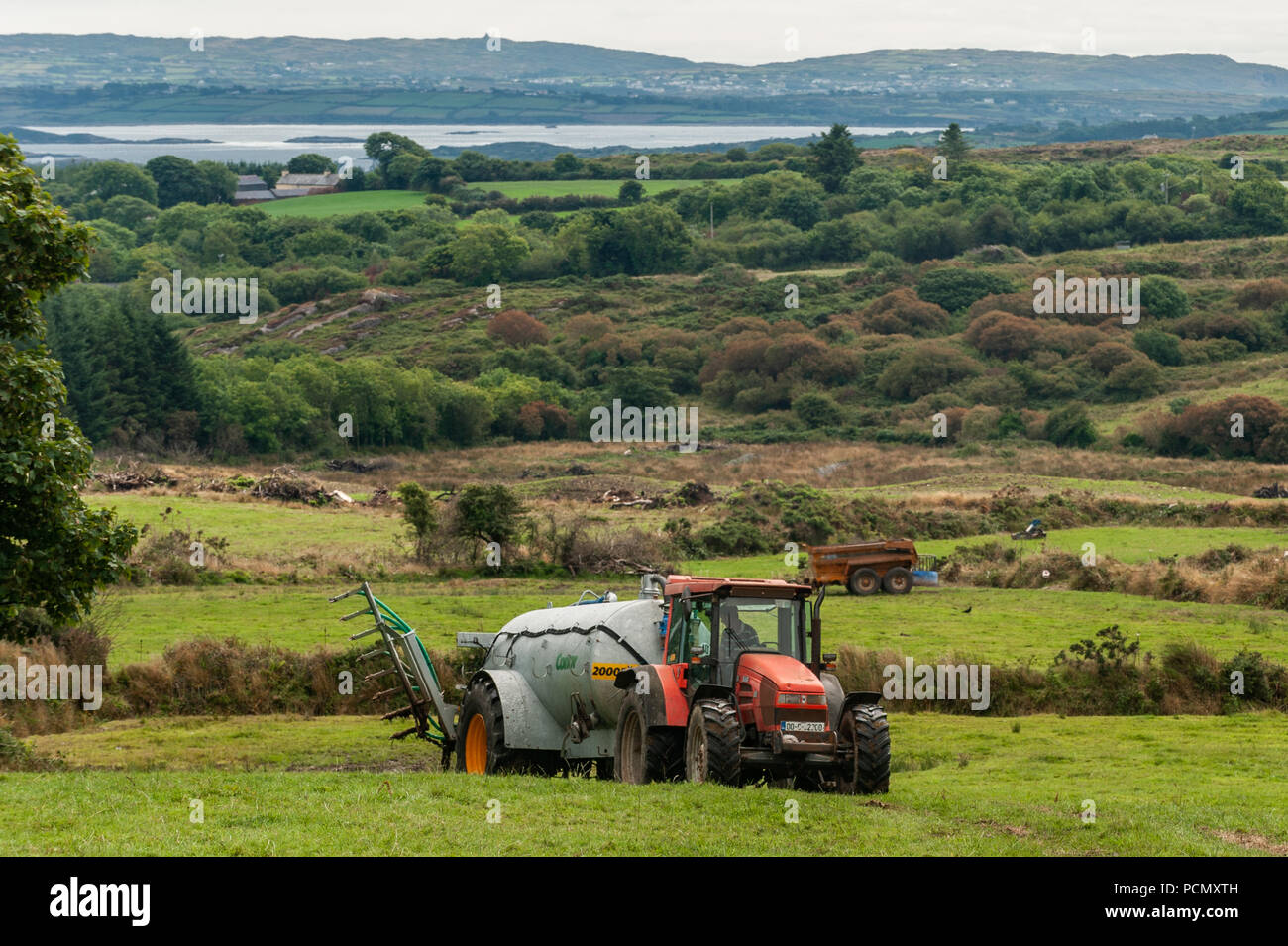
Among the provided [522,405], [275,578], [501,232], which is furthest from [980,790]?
[501,232]

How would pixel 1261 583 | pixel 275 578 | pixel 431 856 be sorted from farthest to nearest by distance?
pixel 275 578 < pixel 1261 583 < pixel 431 856

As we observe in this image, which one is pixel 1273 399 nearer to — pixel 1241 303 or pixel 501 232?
pixel 1241 303

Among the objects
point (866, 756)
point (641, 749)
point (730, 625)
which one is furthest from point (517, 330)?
point (866, 756)

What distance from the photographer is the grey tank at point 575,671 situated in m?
20.2

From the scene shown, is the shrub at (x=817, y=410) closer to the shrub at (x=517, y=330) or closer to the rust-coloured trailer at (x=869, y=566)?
the shrub at (x=517, y=330)

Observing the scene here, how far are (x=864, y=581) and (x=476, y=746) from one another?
27.2m

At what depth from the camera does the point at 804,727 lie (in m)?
17.1

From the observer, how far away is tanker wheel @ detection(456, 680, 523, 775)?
69.4 feet

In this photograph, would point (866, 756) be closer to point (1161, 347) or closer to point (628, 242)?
point (1161, 347)

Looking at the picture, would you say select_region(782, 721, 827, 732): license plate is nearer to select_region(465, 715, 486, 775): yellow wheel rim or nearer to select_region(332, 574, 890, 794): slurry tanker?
select_region(332, 574, 890, 794): slurry tanker

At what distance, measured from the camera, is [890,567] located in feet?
157

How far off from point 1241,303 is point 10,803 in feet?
450

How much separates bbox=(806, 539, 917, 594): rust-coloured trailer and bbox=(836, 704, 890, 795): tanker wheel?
29.8 meters

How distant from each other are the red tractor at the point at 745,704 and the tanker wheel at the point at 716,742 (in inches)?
0.5
